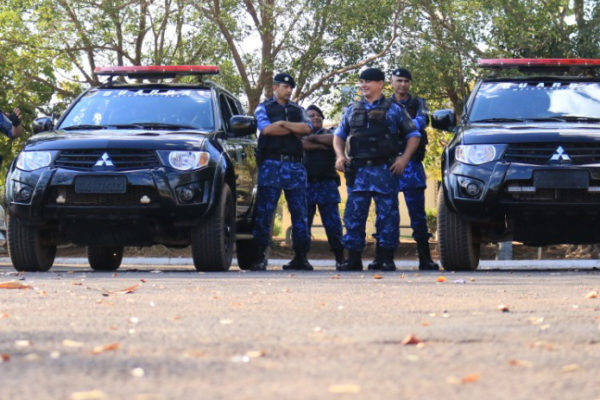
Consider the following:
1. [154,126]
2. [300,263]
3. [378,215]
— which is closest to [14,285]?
[154,126]

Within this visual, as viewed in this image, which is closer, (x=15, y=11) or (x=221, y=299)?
(x=221, y=299)

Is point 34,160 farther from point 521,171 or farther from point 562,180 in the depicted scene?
point 562,180

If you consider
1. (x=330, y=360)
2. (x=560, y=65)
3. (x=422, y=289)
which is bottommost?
(x=422, y=289)

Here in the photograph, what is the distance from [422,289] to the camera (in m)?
8.52

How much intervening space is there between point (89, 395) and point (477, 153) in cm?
719

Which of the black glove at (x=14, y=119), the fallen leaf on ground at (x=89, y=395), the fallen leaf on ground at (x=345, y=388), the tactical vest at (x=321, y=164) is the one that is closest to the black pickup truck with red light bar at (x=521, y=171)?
the tactical vest at (x=321, y=164)

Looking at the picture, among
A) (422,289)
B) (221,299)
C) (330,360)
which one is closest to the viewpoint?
(330,360)

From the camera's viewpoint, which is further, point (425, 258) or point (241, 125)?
point (425, 258)

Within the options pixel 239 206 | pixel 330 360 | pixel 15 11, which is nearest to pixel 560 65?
pixel 239 206

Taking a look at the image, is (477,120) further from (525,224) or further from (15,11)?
(15,11)

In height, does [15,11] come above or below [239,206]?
above

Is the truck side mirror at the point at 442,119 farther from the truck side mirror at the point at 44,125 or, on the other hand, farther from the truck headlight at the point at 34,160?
the truck side mirror at the point at 44,125

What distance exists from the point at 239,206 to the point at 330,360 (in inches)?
A: 294

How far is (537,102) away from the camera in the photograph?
11.6 m
